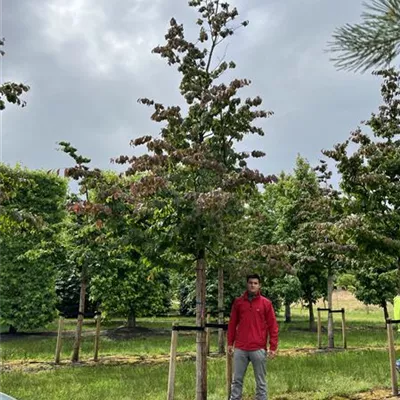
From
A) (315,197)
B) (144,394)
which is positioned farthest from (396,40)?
(315,197)

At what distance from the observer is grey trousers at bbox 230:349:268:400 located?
6.89 m

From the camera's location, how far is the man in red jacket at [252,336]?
22.8ft

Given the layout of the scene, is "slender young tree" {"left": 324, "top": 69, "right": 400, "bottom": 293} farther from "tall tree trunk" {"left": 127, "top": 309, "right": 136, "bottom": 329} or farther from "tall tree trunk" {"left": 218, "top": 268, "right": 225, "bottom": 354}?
"tall tree trunk" {"left": 127, "top": 309, "right": 136, "bottom": 329}

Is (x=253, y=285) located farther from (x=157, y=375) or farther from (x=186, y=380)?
(x=157, y=375)

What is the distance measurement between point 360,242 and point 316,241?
7578 mm

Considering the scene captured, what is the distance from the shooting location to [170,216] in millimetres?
7613

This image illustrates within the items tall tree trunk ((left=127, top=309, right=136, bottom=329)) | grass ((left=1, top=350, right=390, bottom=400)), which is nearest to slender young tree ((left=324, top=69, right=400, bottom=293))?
grass ((left=1, top=350, right=390, bottom=400))

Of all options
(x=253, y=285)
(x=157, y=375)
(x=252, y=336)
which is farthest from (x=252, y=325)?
(x=157, y=375)

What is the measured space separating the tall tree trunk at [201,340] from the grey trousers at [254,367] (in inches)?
28.8

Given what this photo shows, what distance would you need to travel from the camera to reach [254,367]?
23.0 ft

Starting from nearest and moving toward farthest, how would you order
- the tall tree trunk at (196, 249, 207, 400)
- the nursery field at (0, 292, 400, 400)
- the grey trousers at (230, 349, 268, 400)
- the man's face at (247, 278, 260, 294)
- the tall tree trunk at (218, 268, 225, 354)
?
the grey trousers at (230, 349, 268, 400)
the man's face at (247, 278, 260, 294)
the tall tree trunk at (196, 249, 207, 400)
the nursery field at (0, 292, 400, 400)
the tall tree trunk at (218, 268, 225, 354)

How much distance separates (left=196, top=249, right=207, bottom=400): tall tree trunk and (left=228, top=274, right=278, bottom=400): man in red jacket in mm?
631

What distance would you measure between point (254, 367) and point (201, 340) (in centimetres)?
109

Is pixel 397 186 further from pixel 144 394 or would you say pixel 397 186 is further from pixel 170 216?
pixel 144 394
